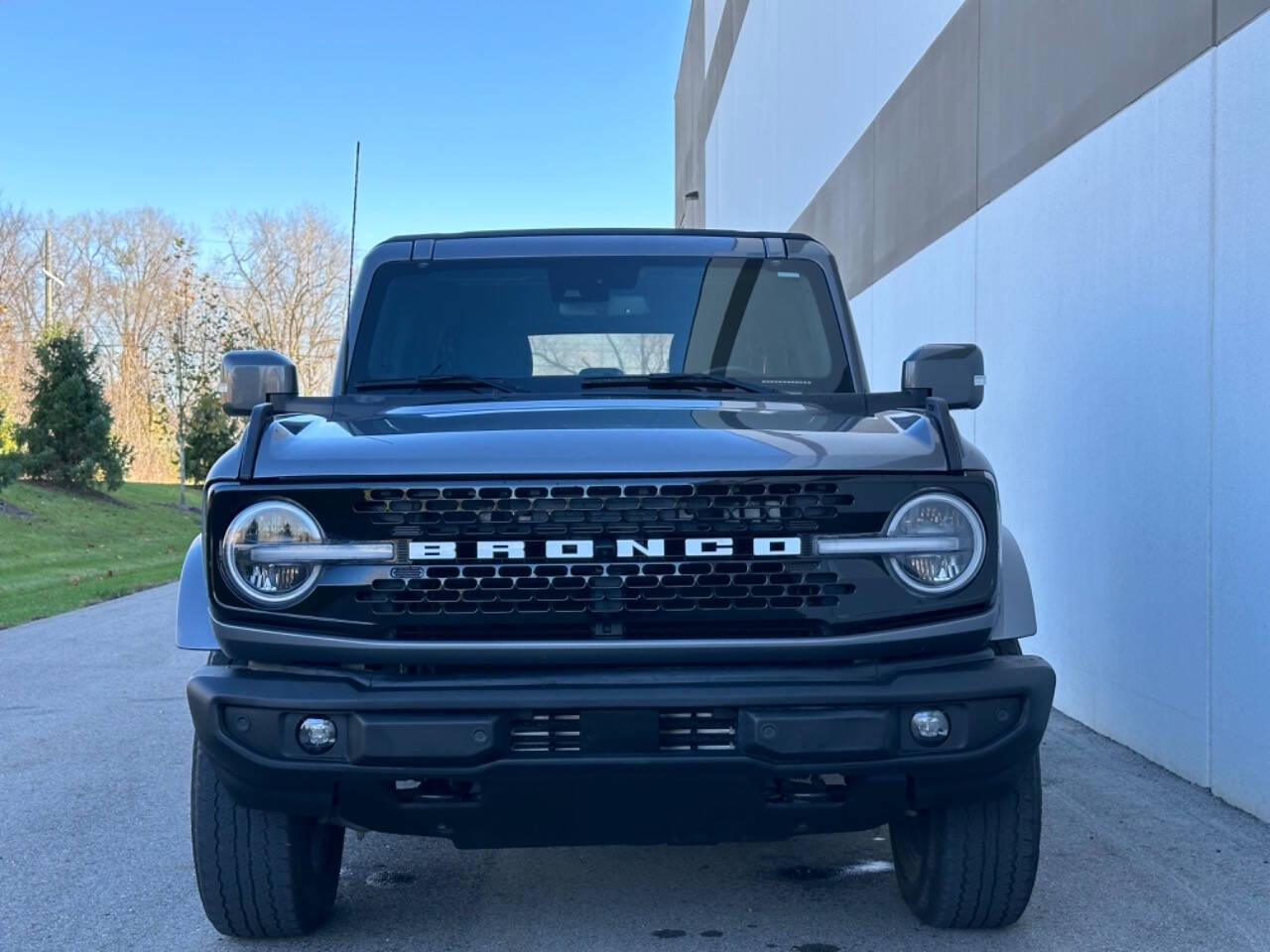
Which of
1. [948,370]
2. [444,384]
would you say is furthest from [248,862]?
[948,370]

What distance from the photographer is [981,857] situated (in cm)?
364

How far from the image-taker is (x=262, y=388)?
4.47 m

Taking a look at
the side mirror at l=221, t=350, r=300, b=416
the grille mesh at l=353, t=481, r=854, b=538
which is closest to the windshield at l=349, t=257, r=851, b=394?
the side mirror at l=221, t=350, r=300, b=416

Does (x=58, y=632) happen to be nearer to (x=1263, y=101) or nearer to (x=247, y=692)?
(x=247, y=692)

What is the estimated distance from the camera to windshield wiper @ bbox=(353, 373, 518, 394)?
437cm

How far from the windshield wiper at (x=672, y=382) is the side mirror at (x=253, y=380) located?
101 cm

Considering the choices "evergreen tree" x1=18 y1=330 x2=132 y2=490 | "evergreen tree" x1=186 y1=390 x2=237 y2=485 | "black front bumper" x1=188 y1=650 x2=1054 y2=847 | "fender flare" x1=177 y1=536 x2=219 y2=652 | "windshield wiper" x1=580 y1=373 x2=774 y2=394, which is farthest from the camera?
"evergreen tree" x1=186 y1=390 x2=237 y2=485

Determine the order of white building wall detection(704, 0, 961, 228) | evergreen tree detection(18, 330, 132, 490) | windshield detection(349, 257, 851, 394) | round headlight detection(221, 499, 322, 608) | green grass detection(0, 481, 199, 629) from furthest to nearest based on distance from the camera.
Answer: evergreen tree detection(18, 330, 132, 490)
green grass detection(0, 481, 199, 629)
white building wall detection(704, 0, 961, 228)
windshield detection(349, 257, 851, 394)
round headlight detection(221, 499, 322, 608)

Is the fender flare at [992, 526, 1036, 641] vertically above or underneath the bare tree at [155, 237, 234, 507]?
underneath

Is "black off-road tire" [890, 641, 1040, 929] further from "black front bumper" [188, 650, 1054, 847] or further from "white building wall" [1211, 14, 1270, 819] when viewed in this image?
"white building wall" [1211, 14, 1270, 819]

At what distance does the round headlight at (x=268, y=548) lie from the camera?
319cm

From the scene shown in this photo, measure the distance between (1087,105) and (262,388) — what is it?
4.48 meters

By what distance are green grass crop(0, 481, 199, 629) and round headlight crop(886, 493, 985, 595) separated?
10.9m

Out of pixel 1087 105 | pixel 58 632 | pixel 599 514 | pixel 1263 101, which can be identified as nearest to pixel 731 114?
pixel 58 632
